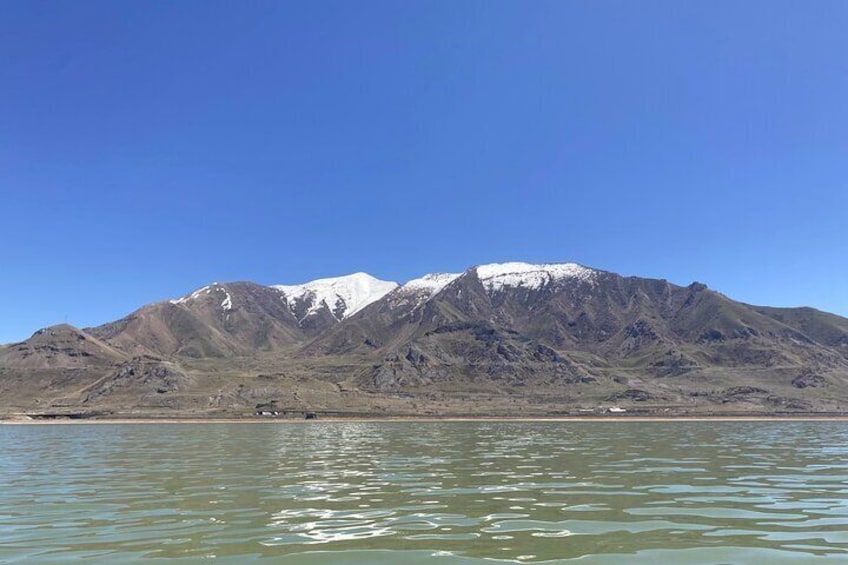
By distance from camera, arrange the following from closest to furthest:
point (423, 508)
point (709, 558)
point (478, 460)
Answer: point (709, 558), point (423, 508), point (478, 460)

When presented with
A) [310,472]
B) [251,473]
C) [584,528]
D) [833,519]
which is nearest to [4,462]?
Answer: [251,473]

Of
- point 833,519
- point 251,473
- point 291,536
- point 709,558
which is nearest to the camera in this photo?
point 709,558

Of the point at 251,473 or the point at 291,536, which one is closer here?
the point at 291,536

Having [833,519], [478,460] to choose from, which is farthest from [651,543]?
[478,460]

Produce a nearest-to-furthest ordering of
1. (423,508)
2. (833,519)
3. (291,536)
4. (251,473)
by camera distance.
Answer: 1. (291,536)
2. (833,519)
3. (423,508)
4. (251,473)

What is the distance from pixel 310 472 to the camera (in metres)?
39.1

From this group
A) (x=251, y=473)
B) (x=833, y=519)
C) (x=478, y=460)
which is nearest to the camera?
(x=833, y=519)

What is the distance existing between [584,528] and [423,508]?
723cm

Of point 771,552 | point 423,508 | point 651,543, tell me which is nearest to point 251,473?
point 423,508

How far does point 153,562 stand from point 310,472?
23.8m

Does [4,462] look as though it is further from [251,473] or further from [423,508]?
[423,508]

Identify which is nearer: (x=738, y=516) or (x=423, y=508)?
(x=738, y=516)

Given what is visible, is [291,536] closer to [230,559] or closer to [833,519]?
[230,559]

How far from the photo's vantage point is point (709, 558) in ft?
51.3
